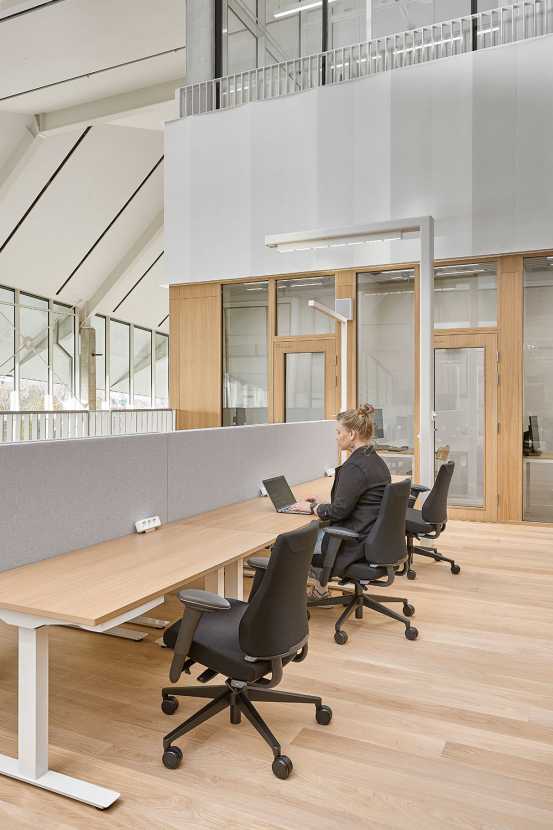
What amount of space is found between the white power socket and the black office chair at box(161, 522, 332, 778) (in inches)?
34.9

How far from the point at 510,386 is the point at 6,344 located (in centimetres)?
1008

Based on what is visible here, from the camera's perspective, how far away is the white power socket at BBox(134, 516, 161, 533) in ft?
10.2

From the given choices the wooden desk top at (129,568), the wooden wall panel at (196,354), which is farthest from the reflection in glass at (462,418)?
the wooden desk top at (129,568)

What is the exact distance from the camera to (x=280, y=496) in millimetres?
4031

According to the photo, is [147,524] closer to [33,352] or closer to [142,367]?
[33,352]

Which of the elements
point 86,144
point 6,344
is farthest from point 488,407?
point 6,344

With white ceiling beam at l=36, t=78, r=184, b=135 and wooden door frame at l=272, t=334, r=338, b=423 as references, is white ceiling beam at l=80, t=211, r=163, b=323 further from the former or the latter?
wooden door frame at l=272, t=334, r=338, b=423

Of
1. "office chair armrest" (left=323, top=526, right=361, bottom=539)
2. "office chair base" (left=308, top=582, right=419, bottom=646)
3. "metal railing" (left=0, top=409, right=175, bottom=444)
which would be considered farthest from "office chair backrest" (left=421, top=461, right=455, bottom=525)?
"metal railing" (left=0, top=409, right=175, bottom=444)

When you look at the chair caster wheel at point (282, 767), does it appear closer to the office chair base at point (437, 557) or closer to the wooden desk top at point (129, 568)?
the wooden desk top at point (129, 568)

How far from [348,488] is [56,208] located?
1055 centimetres

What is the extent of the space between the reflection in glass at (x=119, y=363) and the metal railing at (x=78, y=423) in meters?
7.56

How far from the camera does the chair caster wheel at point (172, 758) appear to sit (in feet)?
7.00

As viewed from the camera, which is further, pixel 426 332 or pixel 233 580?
pixel 426 332

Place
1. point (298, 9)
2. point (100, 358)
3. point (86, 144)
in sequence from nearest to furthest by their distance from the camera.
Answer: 1. point (298, 9)
2. point (86, 144)
3. point (100, 358)
